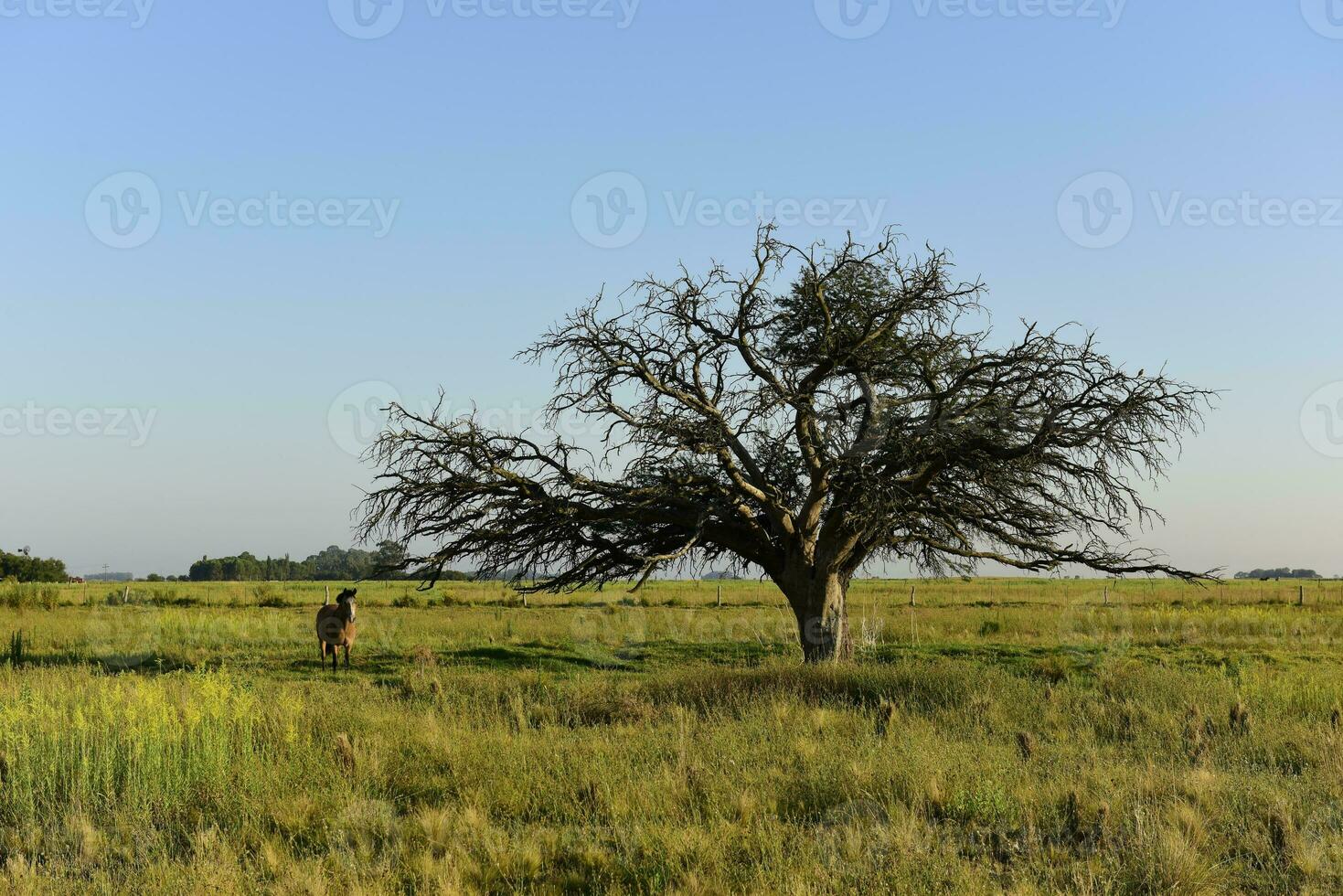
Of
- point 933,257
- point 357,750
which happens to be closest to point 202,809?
point 357,750

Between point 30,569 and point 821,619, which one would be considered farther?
point 30,569

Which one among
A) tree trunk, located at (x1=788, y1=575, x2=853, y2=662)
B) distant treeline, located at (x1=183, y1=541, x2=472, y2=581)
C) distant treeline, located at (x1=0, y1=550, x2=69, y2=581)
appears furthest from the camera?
distant treeline, located at (x1=183, y1=541, x2=472, y2=581)

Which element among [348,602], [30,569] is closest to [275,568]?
[30,569]

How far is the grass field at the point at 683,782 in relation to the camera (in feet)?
23.4

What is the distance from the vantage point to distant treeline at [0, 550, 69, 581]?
314 ft

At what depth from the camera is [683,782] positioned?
9.19 m

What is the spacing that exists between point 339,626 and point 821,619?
10556 millimetres

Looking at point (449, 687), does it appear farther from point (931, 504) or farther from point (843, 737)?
point (931, 504)

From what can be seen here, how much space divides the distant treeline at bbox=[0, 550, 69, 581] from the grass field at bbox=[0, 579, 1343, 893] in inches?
3632

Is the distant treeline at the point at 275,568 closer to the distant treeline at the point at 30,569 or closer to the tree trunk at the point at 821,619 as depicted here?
the distant treeline at the point at 30,569

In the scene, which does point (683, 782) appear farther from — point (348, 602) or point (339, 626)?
point (348, 602)

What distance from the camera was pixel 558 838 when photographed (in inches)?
311

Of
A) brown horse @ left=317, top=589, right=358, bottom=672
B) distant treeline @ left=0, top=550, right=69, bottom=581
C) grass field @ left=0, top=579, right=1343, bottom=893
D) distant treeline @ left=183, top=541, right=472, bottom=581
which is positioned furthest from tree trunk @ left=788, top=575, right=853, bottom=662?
distant treeline @ left=183, top=541, right=472, bottom=581

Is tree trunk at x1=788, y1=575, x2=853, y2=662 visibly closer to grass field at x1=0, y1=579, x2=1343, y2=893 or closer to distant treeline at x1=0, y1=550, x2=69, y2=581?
grass field at x1=0, y1=579, x2=1343, y2=893
